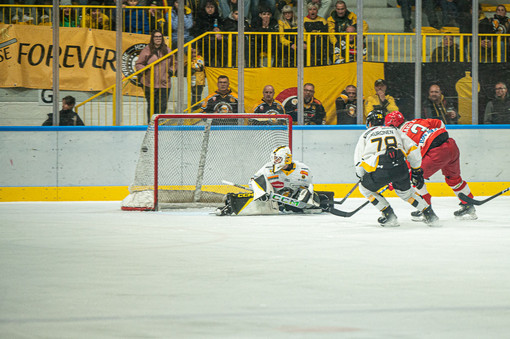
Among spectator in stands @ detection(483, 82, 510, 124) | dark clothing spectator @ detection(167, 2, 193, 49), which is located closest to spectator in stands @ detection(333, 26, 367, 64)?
spectator in stands @ detection(483, 82, 510, 124)

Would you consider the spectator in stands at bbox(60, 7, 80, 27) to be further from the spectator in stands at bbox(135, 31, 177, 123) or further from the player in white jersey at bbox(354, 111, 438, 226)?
the player in white jersey at bbox(354, 111, 438, 226)

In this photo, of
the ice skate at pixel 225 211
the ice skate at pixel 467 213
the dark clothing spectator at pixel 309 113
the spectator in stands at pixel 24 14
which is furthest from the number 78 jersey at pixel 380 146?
the spectator in stands at pixel 24 14

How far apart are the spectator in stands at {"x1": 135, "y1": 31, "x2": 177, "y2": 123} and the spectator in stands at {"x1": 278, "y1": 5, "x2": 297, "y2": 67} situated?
1.49m

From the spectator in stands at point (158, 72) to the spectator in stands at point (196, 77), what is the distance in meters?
0.27

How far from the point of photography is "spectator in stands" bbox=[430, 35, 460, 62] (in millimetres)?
10523

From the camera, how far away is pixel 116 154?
977 centimetres

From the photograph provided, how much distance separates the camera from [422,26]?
416 inches

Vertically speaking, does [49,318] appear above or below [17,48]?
below

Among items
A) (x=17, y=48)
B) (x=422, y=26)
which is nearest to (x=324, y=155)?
(x=422, y=26)

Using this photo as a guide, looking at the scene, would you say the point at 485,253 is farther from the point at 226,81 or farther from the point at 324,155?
the point at 226,81

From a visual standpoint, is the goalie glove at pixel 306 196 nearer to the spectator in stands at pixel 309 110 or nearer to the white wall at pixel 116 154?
the white wall at pixel 116 154

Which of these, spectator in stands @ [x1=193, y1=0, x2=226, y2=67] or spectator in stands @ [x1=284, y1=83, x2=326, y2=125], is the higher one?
spectator in stands @ [x1=193, y1=0, x2=226, y2=67]

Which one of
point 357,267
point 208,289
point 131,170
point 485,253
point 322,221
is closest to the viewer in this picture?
point 208,289

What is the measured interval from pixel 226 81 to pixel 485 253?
605 centimetres
